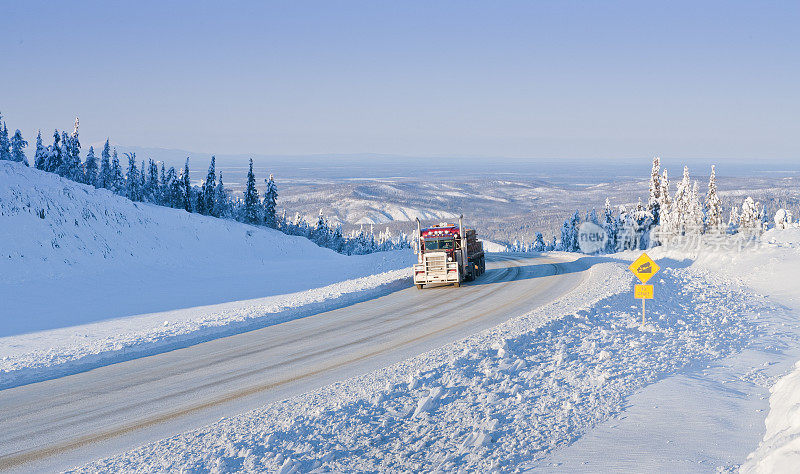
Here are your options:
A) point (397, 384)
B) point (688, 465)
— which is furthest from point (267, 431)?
point (688, 465)

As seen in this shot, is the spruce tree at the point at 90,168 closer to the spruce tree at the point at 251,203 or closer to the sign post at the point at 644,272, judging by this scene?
the spruce tree at the point at 251,203

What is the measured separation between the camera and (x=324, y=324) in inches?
723

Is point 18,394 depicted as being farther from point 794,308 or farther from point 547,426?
point 794,308

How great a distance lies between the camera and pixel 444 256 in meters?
27.1

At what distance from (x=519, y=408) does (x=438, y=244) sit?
60.3 feet

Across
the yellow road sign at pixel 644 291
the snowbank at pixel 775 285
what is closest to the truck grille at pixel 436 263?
the yellow road sign at pixel 644 291

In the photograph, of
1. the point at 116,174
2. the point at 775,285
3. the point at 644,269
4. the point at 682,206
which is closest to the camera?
the point at 644,269

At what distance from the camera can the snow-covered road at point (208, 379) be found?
30.2ft

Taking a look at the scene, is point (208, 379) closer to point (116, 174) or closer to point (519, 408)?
point (519, 408)

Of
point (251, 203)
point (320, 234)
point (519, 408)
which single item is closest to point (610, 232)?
point (320, 234)

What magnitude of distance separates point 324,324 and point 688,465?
484 inches

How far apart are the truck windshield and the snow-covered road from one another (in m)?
6.62

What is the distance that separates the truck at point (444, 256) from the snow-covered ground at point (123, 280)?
1906 mm

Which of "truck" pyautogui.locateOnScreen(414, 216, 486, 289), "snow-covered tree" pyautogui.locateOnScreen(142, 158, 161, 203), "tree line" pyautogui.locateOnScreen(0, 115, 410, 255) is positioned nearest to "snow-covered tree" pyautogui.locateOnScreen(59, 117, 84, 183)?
"tree line" pyautogui.locateOnScreen(0, 115, 410, 255)
